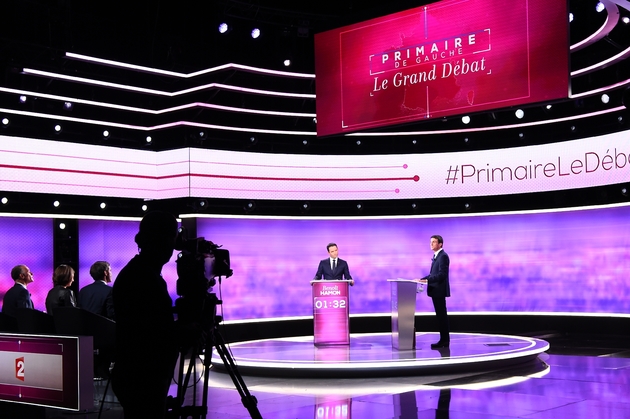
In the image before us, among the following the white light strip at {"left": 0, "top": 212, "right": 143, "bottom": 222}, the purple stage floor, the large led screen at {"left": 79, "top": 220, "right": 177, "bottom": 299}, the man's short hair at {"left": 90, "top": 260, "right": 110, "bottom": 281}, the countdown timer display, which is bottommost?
the purple stage floor

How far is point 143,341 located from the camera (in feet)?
9.93

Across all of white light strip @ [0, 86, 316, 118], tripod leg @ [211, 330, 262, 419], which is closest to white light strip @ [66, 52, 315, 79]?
white light strip @ [0, 86, 316, 118]

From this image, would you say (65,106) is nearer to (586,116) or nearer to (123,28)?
(123,28)

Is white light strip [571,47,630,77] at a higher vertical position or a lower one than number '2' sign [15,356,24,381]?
higher

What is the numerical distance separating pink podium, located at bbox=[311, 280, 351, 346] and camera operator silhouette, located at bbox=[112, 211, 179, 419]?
6167mm

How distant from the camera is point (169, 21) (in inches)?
451

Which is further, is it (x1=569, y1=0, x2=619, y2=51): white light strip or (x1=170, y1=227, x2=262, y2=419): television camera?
(x1=569, y1=0, x2=619, y2=51): white light strip

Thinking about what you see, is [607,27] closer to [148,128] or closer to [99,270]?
[99,270]

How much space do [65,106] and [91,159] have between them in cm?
84

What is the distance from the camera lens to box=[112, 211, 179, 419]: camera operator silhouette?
119 inches

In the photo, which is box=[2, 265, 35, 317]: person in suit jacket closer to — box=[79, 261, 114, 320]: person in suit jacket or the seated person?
the seated person

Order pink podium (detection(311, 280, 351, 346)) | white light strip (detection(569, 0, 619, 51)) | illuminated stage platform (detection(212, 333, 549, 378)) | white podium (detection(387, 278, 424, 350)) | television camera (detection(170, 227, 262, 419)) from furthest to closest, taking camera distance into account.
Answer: pink podium (detection(311, 280, 351, 346)) < white podium (detection(387, 278, 424, 350)) < white light strip (detection(569, 0, 619, 51)) < illuminated stage platform (detection(212, 333, 549, 378)) < television camera (detection(170, 227, 262, 419))

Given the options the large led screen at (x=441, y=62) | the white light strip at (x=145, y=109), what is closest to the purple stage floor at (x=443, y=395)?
the large led screen at (x=441, y=62)

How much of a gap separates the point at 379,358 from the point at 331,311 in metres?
1.46
